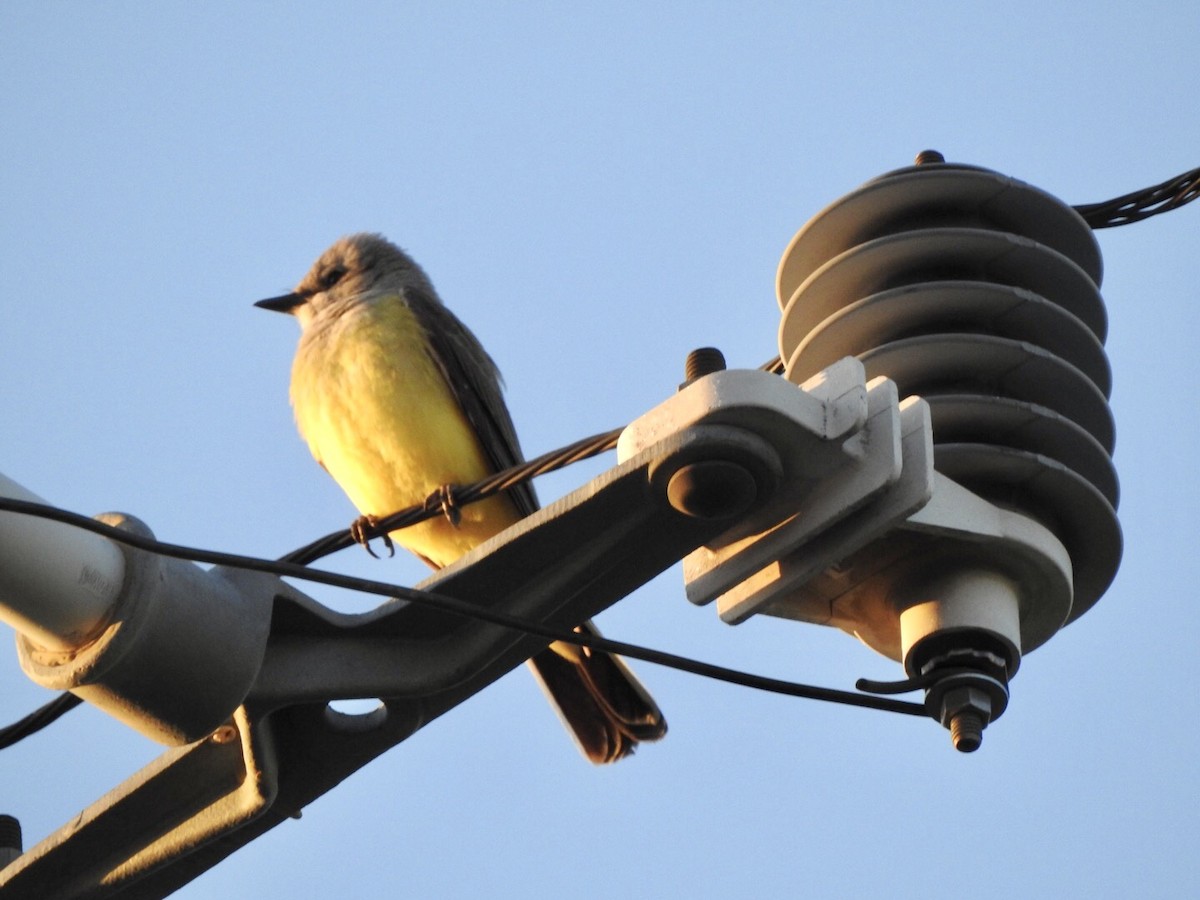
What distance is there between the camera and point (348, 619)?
2977 millimetres

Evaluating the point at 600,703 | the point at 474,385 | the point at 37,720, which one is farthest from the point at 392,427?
the point at 37,720

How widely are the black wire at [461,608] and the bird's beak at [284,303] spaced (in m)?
5.51

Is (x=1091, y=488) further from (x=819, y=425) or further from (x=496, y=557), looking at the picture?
(x=496, y=557)

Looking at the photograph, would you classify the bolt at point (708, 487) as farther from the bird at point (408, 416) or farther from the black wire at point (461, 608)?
the bird at point (408, 416)

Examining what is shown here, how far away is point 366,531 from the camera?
5.72 m

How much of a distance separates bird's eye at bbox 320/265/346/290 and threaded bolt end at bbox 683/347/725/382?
5.52 metres

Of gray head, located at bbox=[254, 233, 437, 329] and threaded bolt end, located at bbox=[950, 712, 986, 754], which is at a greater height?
threaded bolt end, located at bbox=[950, 712, 986, 754]

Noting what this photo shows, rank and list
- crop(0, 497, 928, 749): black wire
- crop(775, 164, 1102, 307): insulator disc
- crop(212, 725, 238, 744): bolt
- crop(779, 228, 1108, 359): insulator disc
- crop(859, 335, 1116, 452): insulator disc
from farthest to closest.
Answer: crop(775, 164, 1102, 307): insulator disc → crop(779, 228, 1108, 359): insulator disc → crop(859, 335, 1116, 452): insulator disc → crop(212, 725, 238, 744): bolt → crop(0, 497, 928, 749): black wire

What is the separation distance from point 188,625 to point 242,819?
55cm

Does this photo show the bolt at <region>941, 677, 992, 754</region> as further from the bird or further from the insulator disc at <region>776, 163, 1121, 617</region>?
the bird

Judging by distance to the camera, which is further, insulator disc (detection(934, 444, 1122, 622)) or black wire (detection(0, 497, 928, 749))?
insulator disc (detection(934, 444, 1122, 622))

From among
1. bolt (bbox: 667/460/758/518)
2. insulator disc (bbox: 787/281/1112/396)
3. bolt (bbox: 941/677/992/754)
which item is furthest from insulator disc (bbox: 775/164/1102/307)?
bolt (bbox: 941/677/992/754)

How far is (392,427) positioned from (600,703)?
1.62 m

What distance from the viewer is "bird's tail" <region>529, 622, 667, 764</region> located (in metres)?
5.50
